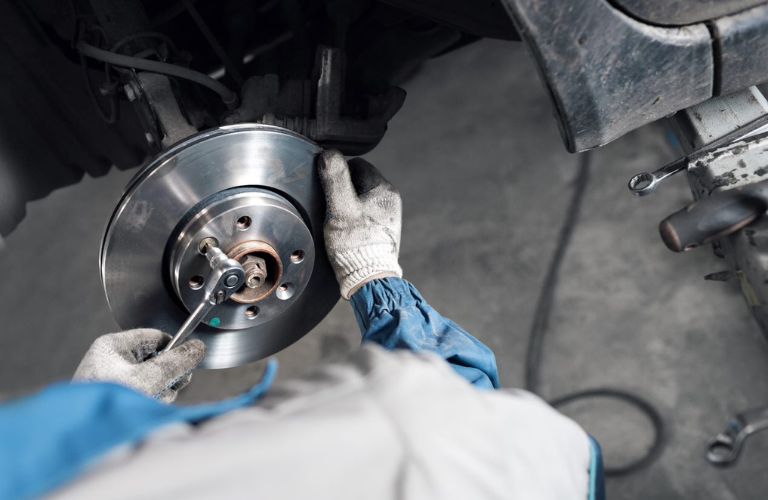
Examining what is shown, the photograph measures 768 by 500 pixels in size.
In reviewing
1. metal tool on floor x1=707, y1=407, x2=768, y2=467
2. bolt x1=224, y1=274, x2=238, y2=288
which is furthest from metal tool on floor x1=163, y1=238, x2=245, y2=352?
metal tool on floor x1=707, y1=407, x2=768, y2=467

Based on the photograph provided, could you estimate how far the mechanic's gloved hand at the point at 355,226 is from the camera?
89cm

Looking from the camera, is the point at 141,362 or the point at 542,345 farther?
the point at 542,345

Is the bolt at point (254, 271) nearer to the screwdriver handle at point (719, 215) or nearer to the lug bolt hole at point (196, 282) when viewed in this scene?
the lug bolt hole at point (196, 282)

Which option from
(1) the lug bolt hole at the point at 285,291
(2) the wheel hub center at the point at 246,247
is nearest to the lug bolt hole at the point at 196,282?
(2) the wheel hub center at the point at 246,247

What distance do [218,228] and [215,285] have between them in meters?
0.08

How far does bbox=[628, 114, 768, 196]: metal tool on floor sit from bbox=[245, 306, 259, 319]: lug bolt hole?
0.49m

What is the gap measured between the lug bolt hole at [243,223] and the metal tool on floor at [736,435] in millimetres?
576

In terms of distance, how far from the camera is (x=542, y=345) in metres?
1.55

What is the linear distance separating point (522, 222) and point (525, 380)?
414 mm

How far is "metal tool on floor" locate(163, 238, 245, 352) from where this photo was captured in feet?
2.61

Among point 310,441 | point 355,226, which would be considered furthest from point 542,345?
point 310,441

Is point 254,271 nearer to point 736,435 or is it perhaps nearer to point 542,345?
point 736,435

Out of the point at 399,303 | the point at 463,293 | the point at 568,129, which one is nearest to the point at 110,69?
the point at 399,303

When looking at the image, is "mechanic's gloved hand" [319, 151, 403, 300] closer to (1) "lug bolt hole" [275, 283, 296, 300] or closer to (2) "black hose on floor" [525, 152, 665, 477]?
(1) "lug bolt hole" [275, 283, 296, 300]
